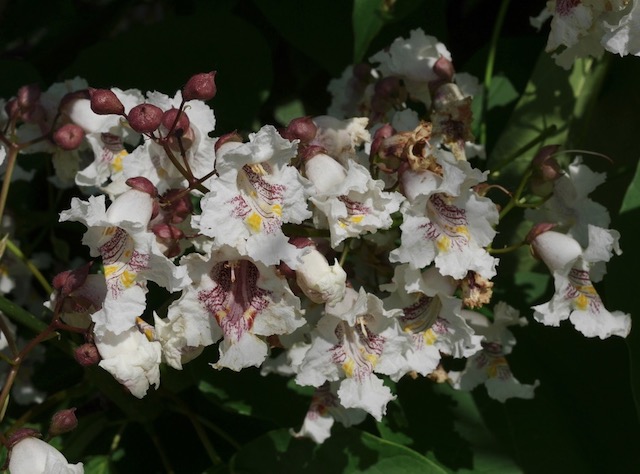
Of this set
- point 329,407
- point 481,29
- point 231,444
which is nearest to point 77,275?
point 329,407

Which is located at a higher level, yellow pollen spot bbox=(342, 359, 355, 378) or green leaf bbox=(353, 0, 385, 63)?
green leaf bbox=(353, 0, 385, 63)

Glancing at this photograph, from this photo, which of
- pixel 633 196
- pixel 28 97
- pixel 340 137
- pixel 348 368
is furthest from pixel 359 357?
pixel 28 97

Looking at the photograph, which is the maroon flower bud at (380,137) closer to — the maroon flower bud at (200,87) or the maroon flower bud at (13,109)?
the maroon flower bud at (200,87)

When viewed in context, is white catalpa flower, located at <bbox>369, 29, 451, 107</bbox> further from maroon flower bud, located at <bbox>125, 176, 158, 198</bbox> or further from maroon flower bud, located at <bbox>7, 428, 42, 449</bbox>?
maroon flower bud, located at <bbox>7, 428, 42, 449</bbox>

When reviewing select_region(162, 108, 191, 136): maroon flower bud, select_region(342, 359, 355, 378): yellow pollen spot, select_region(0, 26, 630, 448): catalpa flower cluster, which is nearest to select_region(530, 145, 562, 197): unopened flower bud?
select_region(0, 26, 630, 448): catalpa flower cluster

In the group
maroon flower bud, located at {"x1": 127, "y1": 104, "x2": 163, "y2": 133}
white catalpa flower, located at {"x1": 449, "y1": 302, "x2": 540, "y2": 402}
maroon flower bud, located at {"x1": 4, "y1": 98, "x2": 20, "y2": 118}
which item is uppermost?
maroon flower bud, located at {"x1": 127, "y1": 104, "x2": 163, "y2": 133}

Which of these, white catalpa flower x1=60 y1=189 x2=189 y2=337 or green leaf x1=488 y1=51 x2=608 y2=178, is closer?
white catalpa flower x1=60 y1=189 x2=189 y2=337
